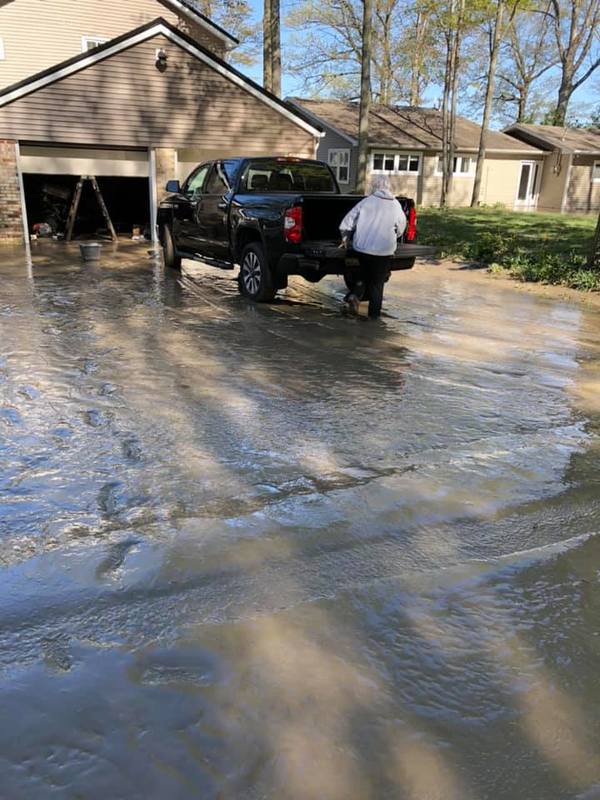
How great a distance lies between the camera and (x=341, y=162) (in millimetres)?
32406

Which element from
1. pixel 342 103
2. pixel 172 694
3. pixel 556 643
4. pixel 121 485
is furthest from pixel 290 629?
pixel 342 103

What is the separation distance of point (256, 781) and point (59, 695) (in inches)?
31.8

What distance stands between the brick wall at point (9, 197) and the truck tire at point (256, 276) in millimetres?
9929

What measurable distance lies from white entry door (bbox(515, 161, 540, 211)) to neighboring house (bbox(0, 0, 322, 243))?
63.4ft

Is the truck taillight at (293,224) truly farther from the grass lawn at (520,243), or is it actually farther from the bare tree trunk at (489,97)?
the bare tree trunk at (489,97)

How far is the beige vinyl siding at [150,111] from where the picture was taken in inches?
657

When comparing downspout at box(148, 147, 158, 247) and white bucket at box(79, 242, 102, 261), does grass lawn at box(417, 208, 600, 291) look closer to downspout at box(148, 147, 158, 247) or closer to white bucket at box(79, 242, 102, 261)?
downspout at box(148, 147, 158, 247)

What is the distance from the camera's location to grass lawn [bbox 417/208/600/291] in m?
12.6

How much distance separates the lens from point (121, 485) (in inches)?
162

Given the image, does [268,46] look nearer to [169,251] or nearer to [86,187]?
[86,187]

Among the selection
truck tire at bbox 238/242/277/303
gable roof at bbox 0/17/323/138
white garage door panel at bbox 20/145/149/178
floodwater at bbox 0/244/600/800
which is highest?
gable roof at bbox 0/17/323/138

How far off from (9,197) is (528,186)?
27122 millimetres

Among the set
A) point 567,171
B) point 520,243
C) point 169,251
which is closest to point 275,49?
point 520,243

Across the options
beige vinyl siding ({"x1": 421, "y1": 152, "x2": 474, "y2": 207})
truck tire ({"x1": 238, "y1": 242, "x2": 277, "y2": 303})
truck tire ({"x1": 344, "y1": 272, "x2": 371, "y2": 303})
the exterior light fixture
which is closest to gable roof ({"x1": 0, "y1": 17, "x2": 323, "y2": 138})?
the exterior light fixture
